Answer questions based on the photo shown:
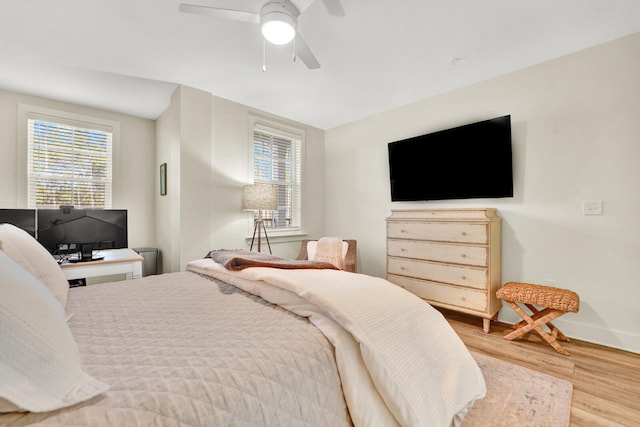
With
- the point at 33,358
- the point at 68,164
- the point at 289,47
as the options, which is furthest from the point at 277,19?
the point at 68,164

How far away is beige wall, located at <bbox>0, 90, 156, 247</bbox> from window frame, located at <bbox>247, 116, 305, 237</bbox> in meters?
1.45

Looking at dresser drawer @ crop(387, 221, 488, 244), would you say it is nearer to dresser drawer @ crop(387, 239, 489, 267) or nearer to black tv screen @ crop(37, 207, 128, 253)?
dresser drawer @ crop(387, 239, 489, 267)

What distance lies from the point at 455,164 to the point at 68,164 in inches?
178

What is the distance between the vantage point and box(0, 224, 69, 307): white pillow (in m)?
1.22

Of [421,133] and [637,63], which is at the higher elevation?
[637,63]

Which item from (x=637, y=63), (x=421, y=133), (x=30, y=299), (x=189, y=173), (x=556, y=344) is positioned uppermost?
(x=637, y=63)

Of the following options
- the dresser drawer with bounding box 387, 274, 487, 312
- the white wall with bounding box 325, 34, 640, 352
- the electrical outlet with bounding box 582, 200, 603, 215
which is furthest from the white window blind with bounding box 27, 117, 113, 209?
the electrical outlet with bounding box 582, 200, 603, 215

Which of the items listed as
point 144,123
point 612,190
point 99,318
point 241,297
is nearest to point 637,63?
point 612,190

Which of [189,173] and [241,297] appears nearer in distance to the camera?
[241,297]

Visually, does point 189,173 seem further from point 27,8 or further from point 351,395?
point 351,395

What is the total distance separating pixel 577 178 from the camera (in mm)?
2479

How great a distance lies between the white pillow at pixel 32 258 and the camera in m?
1.22

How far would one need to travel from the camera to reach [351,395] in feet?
3.19

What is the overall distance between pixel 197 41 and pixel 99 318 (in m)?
2.18
